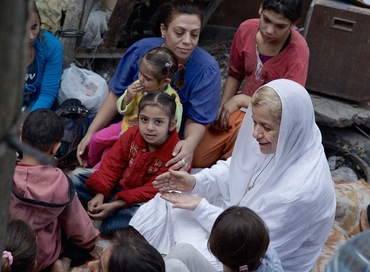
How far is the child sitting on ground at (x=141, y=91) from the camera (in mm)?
3486

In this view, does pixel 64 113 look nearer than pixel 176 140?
No

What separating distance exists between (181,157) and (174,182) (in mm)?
292

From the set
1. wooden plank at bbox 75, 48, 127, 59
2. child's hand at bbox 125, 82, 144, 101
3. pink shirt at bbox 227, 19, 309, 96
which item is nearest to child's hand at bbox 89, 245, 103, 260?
child's hand at bbox 125, 82, 144, 101

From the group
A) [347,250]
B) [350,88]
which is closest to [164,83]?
[350,88]

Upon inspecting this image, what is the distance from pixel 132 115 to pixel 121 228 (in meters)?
0.80

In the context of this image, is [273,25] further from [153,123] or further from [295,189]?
[295,189]

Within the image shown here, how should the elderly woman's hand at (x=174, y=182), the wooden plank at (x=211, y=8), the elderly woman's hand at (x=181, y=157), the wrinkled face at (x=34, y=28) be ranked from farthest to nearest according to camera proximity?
1. the wooden plank at (x=211, y=8)
2. the wrinkled face at (x=34, y=28)
3. the elderly woman's hand at (x=181, y=157)
4. the elderly woman's hand at (x=174, y=182)

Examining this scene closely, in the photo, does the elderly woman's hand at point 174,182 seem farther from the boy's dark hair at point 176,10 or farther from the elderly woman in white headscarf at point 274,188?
the boy's dark hair at point 176,10

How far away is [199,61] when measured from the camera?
12.7 feet

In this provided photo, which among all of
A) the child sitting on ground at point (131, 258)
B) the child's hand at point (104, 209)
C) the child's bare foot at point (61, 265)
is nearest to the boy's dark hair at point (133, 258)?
the child sitting on ground at point (131, 258)

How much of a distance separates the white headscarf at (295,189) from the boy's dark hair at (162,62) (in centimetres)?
86

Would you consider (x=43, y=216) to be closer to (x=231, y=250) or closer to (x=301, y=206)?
(x=231, y=250)

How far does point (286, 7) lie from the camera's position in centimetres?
371

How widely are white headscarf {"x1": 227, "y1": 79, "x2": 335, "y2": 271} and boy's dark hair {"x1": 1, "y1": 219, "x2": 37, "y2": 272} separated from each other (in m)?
1.16
